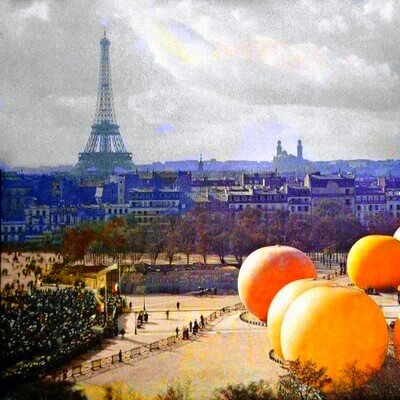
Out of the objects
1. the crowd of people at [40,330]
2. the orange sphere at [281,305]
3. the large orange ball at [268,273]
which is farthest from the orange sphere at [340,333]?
the crowd of people at [40,330]

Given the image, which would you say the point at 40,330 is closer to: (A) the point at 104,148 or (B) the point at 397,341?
(B) the point at 397,341

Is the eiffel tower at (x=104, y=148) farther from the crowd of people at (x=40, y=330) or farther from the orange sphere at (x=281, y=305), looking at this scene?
the orange sphere at (x=281, y=305)

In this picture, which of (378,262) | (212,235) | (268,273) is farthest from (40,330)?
(212,235)

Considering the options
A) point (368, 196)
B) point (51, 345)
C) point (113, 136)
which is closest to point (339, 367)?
point (51, 345)

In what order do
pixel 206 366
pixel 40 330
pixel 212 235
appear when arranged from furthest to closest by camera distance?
1. pixel 212 235
2. pixel 40 330
3. pixel 206 366

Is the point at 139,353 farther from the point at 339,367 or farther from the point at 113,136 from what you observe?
the point at 113,136

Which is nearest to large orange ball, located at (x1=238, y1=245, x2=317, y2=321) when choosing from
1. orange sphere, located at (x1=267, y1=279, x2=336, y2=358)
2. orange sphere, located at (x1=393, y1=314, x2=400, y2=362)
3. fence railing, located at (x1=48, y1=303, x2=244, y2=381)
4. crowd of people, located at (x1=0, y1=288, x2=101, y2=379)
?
fence railing, located at (x1=48, y1=303, x2=244, y2=381)
